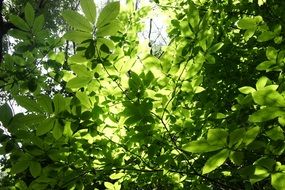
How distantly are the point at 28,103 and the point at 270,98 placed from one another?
1.07 m

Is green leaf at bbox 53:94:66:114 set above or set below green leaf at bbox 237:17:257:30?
below

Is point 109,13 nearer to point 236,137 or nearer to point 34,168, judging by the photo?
point 236,137

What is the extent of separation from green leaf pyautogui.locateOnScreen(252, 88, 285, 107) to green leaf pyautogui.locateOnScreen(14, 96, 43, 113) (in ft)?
3.25

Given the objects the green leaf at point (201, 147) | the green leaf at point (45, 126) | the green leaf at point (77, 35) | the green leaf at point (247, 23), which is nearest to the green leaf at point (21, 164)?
the green leaf at point (45, 126)

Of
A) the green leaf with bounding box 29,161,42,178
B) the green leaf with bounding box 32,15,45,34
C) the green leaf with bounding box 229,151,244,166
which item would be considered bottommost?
the green leaf with bounding box 229,151,244,166

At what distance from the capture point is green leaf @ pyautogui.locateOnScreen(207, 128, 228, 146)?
1.07 metres

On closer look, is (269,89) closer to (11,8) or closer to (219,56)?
(219,56)

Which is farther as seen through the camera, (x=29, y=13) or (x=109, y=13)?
(x=29, y=13)

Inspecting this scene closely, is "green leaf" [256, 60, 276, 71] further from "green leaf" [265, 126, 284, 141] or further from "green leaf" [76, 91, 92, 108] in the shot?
"green leaf" [76, 91, 92, 108]

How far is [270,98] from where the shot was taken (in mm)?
1066

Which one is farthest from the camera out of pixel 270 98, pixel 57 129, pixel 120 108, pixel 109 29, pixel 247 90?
pixel 120 108

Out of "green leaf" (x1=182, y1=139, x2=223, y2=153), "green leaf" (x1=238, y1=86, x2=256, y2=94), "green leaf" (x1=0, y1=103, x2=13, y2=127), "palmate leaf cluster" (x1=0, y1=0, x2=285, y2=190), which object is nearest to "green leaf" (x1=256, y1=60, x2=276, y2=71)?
"palmate leaf cluster" (x1=0, y1=0, x2=285, y2=190)

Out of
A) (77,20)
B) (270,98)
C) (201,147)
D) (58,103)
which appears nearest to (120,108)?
(58,103)

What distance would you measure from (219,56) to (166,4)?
3.76 feet
